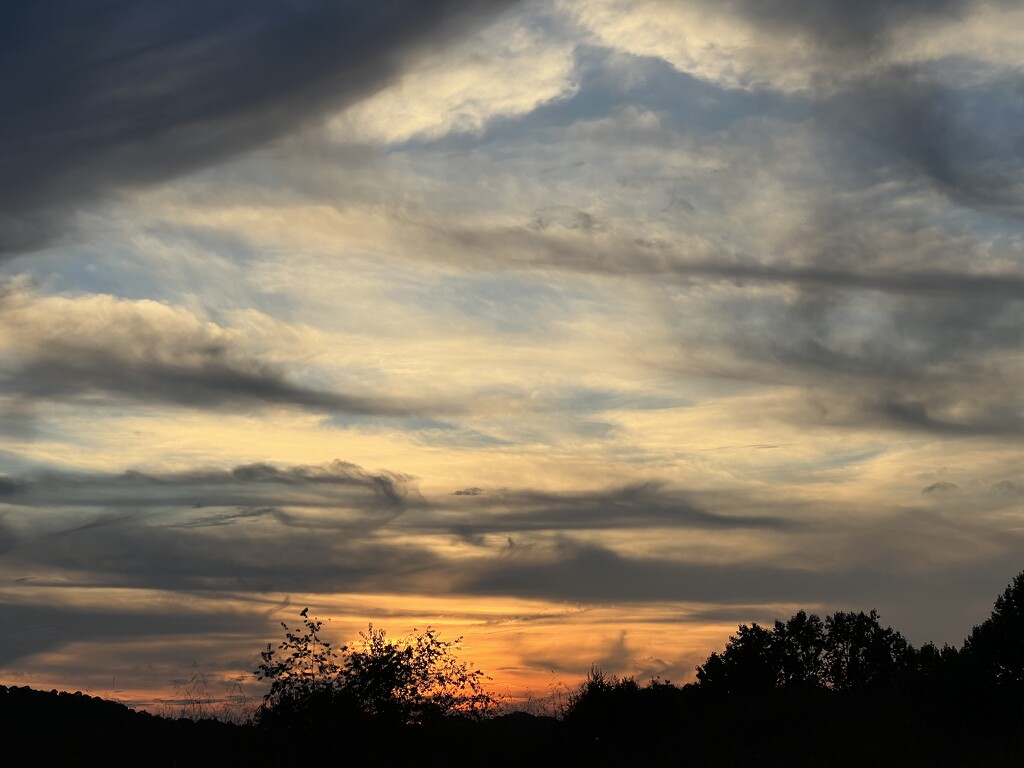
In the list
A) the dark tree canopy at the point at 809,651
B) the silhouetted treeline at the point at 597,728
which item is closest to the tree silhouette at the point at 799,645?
the dark tree canopy at the point at 809,651

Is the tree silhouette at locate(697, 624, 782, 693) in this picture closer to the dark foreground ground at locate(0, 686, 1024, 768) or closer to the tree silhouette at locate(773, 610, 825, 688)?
the tree silhouette at locate(773, 610, 825, 688)

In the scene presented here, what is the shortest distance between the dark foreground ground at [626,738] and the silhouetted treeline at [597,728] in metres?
0.05

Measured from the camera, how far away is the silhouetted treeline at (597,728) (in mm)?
27359

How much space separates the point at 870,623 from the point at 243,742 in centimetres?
6646

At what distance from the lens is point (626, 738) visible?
32656 mm

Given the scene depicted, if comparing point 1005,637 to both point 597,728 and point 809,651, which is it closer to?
point 809,651

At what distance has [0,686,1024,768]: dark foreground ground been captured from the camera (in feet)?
88.8

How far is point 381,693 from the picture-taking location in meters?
29.6

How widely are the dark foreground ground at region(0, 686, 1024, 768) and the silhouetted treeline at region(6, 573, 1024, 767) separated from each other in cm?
5

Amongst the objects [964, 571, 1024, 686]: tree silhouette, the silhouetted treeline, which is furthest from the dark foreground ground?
[964, 571, 1024, 686]: tree silhouette

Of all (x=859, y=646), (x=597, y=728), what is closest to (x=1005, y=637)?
(x=859, y=646)

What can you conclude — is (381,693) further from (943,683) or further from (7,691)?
(7,691)

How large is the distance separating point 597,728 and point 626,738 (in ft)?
5.97

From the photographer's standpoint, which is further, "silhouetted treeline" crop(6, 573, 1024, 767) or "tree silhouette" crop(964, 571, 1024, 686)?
"tree silhouette" crop(964, 571, 1024, 686)
